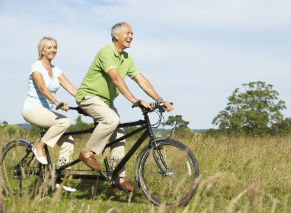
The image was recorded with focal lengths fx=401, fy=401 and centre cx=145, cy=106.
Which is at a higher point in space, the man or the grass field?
the man

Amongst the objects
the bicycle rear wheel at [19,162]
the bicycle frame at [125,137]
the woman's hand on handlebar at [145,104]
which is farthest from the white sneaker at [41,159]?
the woman's hand on handlebar at [145,104]

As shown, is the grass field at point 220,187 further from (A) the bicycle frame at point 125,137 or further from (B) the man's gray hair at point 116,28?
(B) the man's gray hair at point 116,28

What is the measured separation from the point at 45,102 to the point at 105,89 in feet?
3.22

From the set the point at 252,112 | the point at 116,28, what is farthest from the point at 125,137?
the point at 252,112

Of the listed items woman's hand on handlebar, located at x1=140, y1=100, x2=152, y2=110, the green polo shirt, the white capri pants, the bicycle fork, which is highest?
the green polo shirt

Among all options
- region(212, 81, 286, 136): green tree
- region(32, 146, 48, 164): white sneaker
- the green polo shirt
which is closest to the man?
the green polo shirt

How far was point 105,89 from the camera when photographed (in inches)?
207

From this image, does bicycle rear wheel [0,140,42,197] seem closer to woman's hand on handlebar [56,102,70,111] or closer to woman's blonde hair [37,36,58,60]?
woman's hand on handlebar [56,102,70,111]

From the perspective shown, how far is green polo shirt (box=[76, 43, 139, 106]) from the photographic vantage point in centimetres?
511

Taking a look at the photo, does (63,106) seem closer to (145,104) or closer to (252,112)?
(145,104)

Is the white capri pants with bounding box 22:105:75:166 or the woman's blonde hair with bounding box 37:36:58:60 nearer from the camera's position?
the white capri pants with bounding box 22:105:75:166

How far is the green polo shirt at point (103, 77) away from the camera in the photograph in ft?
16.8

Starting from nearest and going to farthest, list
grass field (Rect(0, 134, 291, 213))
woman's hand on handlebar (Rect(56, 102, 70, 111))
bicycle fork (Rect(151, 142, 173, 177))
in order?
grass field (Rect(0, 134, 291, 213)), bicycle fork (Rect(151, 142, 173, 177)), woman's hand on handlebar (Rect(56, 102, 70, 111))

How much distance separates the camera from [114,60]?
5.13 metres
